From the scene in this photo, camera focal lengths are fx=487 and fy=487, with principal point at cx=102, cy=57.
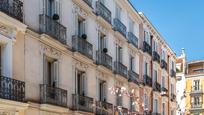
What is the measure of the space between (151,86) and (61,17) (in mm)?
18863

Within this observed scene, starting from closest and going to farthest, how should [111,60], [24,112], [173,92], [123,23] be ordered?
[24,112] → [111,60] → [123,23] → [173,92]

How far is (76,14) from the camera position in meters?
23.4

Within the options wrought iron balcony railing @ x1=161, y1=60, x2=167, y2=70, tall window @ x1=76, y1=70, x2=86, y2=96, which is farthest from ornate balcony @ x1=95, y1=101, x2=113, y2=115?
wrought iron balcony railing @ x1=161, y1=60, x2=167, y2=70

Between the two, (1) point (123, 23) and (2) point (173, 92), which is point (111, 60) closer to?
(1) point (123, 23)

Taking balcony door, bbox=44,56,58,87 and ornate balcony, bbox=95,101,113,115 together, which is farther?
ornate balcony, bbox=95,101,113,115

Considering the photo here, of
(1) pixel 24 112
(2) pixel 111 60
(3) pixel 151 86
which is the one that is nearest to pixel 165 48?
(3) pixel 151 86

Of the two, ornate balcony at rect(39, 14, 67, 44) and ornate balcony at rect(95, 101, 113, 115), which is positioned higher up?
ornate balcony at rect(39, 14, 67, 44)

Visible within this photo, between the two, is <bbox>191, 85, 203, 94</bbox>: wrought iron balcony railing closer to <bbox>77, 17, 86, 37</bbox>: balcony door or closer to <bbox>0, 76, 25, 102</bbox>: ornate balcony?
<bbox>77, 17, 86, 37</bbox>: balcony door

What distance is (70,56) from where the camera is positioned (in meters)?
22.2

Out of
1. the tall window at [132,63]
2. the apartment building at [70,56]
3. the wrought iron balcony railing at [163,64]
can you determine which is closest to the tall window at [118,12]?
the apartment building at [70,56]

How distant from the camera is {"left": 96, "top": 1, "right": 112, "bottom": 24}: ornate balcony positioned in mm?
26578

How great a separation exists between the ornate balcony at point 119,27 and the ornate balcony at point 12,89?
13724 millimetres

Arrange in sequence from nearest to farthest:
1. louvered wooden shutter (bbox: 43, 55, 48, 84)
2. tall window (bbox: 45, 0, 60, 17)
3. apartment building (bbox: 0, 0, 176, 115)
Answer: apartment building (bbox: 0, 0, 176, 115), louvered wooden shutter (bbox: 43, 55, 48, 84), tall window (bbox: 45, 0, 60, 17)

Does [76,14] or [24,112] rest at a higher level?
[76,14]
